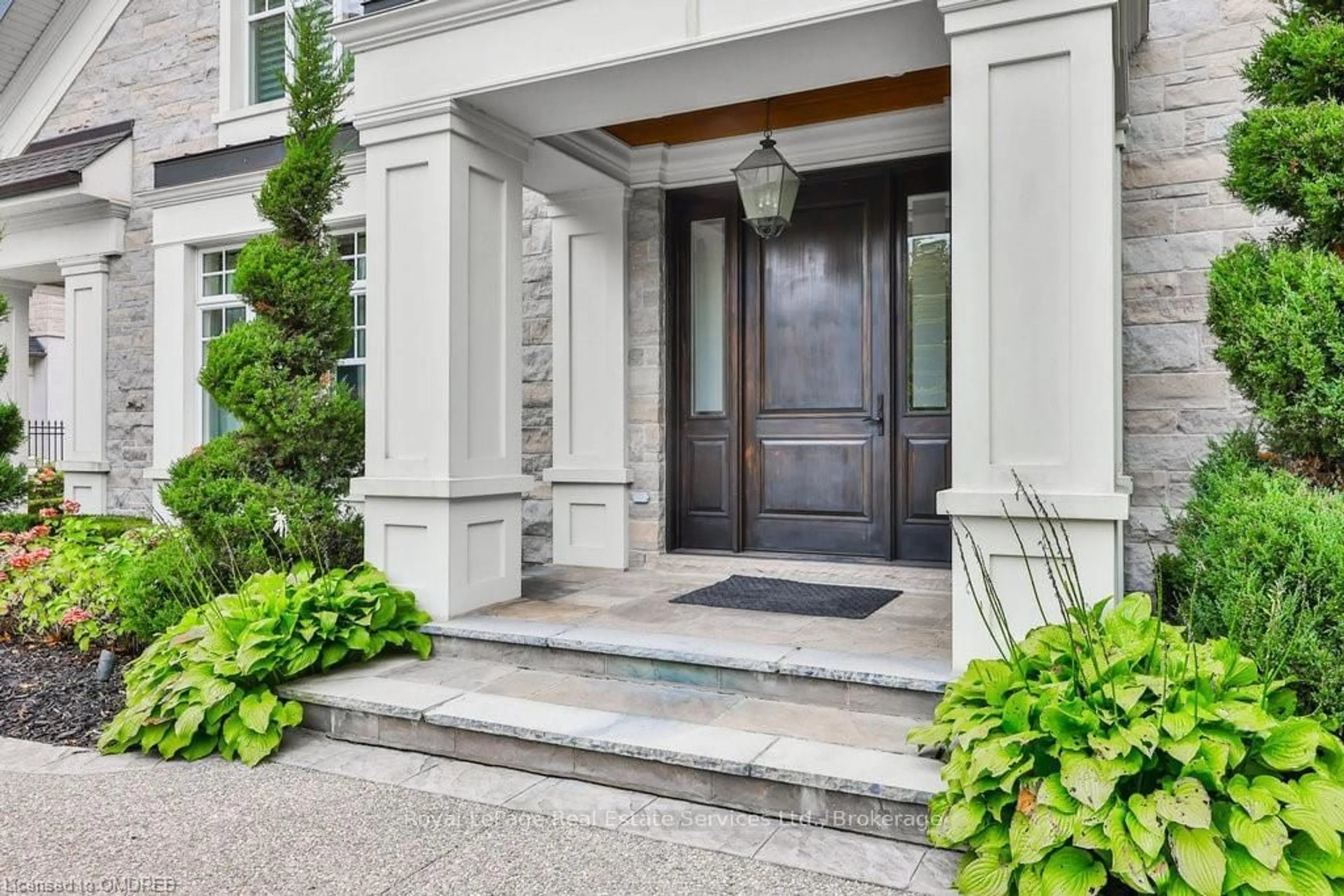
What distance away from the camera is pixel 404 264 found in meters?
4.10

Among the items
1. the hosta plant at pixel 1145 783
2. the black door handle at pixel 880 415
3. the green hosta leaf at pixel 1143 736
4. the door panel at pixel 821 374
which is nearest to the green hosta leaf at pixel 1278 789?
the hosta plant at pixel 1145 783

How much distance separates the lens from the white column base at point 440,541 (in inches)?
156

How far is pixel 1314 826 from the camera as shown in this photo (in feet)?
6.42

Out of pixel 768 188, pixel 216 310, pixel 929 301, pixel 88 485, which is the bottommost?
pixel 88 485

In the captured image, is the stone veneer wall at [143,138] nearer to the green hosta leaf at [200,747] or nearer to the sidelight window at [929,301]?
the green hosta leaf at [200,747]

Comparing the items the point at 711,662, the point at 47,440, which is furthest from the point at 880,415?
the point at 47,440

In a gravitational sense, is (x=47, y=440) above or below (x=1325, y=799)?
above

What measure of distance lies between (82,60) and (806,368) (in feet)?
22.6

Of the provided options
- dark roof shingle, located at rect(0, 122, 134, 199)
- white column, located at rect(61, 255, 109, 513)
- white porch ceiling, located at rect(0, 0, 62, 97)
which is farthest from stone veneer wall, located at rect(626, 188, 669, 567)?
white porch ceiling, located at rect(0, 0, 62, 97)

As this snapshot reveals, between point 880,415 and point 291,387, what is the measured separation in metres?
3.17

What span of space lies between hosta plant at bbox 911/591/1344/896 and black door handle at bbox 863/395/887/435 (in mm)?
2674

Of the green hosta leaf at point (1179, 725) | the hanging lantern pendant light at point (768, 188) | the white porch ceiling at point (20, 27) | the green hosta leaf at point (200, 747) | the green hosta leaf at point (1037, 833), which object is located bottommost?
the green hosta leaf at point (200, 747)

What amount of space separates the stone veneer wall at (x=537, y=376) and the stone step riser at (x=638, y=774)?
7.97ft

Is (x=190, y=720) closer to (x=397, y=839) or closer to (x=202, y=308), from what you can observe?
(x=397, y=839)
